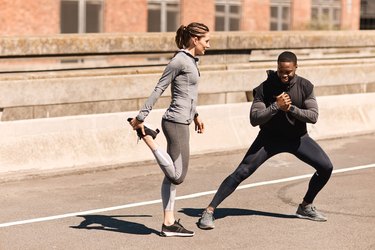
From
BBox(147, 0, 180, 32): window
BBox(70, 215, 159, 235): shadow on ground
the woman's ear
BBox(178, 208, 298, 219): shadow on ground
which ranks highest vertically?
BBox(147, 0, 180, 32): window

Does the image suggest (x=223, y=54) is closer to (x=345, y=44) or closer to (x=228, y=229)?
(x=345, y=44)

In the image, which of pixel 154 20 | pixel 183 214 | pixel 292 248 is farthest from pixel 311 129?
pixel 154 20

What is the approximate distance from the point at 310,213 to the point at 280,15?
3256cm

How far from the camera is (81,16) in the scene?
35.6 meters

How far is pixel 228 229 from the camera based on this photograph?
11.2m

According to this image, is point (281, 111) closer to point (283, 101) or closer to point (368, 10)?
point (283, 101)

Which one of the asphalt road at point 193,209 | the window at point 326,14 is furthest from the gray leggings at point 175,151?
the window at point 326,14

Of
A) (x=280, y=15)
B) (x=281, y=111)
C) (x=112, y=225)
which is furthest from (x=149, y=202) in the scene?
(x=280, y=15)

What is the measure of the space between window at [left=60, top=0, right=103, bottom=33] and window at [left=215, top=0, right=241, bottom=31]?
5.70 m

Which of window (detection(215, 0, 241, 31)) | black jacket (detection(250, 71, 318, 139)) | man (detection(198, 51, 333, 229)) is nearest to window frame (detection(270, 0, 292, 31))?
window (detection(215, 0, 241, 31))

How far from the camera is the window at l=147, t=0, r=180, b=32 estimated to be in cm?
3788

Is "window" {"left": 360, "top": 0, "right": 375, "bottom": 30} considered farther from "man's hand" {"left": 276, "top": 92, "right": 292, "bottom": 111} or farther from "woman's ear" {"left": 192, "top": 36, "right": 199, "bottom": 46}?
"woman's ear" {"left": 192, "top": 36, "right": 199, "bottom": 46}

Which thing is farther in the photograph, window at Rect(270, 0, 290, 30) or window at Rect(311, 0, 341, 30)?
window at Rect(311, 0, 341, 30)

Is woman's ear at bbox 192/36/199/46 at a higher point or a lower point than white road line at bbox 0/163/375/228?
higher
